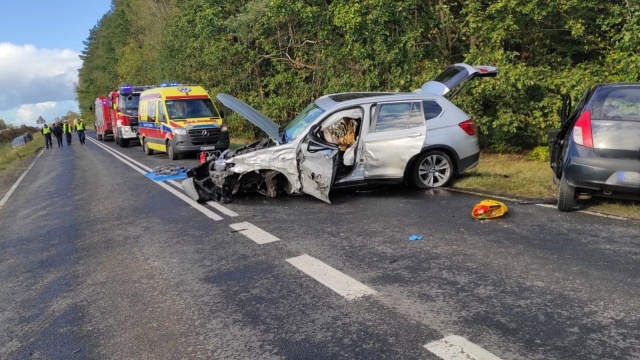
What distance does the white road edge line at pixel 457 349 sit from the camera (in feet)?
9.32

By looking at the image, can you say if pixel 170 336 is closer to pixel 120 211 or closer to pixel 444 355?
pixel 444 355

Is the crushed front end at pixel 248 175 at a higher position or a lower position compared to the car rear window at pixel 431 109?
lower

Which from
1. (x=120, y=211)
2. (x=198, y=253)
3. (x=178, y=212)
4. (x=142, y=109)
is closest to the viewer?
(x=198, y=253)

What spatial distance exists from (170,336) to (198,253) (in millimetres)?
2007

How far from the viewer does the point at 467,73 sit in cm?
825

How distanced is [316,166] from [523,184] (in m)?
3.54

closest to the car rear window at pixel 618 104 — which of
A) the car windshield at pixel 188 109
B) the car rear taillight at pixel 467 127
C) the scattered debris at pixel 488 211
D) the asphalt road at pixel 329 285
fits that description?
the asphalt road at pixel 329 285

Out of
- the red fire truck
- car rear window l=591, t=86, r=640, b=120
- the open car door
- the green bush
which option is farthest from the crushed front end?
the red fire truck

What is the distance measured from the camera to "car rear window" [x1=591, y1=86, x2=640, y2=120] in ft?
17.8

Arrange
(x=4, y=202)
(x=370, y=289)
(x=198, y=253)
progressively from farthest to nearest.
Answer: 1. (x=4, y=202)
2. (x=198, y=253)
3. (x=370, y=289)

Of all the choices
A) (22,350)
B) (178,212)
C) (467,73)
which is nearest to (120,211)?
(178,212)

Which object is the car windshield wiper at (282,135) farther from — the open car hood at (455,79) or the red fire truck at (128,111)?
the red fire truck at (128,111)

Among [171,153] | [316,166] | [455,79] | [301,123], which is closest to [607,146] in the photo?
[455,79]

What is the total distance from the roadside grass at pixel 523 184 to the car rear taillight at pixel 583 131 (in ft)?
3.43
